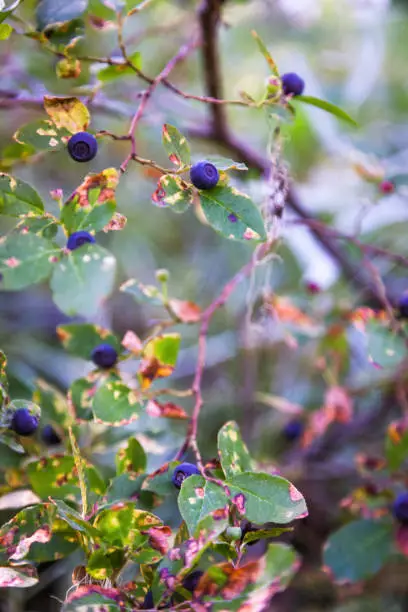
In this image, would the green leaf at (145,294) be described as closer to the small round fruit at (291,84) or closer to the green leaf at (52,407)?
the green leaf at (52,407)

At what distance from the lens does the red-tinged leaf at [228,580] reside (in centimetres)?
45

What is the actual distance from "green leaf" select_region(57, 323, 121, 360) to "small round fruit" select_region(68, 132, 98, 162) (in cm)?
22

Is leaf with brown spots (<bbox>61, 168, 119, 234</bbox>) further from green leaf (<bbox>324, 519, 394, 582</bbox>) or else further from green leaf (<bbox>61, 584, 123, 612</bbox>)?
green leaf (<bbox>324, 519, 394, 582</bbox>)

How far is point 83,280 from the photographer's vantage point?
0.57m

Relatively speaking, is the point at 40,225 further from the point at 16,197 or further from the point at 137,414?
the point at 137,414

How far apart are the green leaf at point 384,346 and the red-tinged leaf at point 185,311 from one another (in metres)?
0.21

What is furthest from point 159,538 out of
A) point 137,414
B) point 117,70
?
point 117,70

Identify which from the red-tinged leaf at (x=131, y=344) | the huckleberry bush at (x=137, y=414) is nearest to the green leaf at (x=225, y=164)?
the huckleberry bush at (x=137, y=414)

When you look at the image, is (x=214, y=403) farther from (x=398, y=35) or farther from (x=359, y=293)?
(x=398, y=35)

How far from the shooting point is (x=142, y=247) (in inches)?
63.8

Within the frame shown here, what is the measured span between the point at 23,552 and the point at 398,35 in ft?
5.88

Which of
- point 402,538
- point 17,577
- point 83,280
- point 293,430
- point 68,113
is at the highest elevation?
point 68,113

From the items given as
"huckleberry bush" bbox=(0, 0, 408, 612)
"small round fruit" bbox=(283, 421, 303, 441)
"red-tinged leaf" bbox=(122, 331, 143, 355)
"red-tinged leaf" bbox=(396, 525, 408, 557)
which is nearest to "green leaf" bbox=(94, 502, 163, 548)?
"huckleberry bush" bbox=(0, 0, 408, 612)

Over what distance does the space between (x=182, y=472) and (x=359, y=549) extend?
0.38 meters
